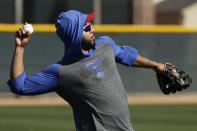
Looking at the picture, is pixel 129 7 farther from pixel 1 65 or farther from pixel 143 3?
pixel 1 65

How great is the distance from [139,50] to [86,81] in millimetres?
13222

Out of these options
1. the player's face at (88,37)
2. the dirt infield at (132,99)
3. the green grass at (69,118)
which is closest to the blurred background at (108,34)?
the dirt infield at (132,99)

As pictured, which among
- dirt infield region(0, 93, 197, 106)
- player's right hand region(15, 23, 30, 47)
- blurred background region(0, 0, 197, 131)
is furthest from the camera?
dirt infield region(0, 93, 197, 106)

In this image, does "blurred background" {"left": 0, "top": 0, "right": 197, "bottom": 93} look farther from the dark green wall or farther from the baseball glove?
the baseball glove

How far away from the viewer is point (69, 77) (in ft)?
13.3

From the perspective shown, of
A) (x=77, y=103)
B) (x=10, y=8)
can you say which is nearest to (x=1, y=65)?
(x=10, y=8)

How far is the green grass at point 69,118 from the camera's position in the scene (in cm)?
986

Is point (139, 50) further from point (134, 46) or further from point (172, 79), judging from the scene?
point (172, 79)

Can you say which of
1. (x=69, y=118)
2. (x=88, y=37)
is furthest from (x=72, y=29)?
(x=69, y=118)

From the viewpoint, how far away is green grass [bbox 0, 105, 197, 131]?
986 cm

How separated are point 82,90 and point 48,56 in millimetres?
12974

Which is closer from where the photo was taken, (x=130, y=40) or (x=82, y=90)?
(x=82, y=90)

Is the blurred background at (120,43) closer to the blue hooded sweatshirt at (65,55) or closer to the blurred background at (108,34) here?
the blurred background at (108,34)

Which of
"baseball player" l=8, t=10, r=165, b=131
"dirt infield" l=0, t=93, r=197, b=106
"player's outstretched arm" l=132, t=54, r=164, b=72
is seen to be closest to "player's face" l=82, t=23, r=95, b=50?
"baseball player" l=8, t=10, r=165, b=131
